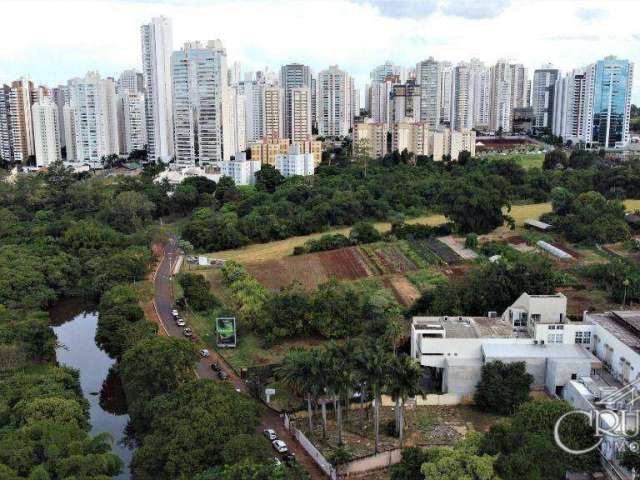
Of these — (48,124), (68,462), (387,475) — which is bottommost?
(387,475)

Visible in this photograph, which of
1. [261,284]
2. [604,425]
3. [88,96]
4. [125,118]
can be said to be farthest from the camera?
[125,118]

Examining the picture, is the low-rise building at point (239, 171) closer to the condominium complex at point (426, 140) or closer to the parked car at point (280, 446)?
the condominium complex at point (426, 140)

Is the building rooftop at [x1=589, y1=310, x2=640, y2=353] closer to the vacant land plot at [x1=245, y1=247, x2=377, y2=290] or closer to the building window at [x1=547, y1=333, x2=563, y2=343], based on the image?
the building window at [x1=547, y1=333, x2=563, y2=343]

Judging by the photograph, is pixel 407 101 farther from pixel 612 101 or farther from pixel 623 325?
pixel 623 325

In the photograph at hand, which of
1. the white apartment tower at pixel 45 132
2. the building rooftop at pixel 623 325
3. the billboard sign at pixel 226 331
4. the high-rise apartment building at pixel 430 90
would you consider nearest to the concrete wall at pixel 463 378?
the building rooftop at pixel 623 325

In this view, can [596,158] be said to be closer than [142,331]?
No

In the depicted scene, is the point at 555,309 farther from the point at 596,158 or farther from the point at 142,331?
the point at 596,158

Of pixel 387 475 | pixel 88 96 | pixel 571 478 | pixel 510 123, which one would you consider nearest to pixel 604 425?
pixel 571 478

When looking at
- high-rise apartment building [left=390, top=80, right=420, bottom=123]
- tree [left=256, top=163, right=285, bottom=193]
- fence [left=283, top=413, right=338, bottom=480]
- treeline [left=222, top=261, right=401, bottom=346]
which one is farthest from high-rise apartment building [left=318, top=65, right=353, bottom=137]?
fence [left=283, top=413, right=338, bottom=480]

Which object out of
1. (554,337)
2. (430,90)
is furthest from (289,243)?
(430,90)
